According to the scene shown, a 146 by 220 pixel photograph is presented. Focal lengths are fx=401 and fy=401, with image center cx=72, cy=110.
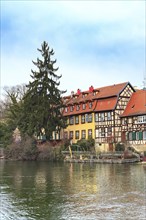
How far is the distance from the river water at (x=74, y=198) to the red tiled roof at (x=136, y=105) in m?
20.2

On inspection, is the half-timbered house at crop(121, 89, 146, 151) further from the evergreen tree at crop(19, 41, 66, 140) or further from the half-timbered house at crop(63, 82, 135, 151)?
the evergreen tree at crop(19, 41, 66, 140)

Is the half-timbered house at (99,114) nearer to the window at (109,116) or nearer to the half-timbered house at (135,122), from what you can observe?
the window at (109,116)

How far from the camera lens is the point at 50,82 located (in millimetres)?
55094

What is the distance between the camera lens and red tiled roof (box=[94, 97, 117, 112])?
51.9 metres

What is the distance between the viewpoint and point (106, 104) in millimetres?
53062

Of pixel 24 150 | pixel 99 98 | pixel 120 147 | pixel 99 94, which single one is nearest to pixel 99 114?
pixel 99 98

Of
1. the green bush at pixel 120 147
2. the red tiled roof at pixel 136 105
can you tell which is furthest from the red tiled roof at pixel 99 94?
the green bush at pixel 120 147

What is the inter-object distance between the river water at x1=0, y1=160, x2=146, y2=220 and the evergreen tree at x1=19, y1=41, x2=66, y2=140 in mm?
23126

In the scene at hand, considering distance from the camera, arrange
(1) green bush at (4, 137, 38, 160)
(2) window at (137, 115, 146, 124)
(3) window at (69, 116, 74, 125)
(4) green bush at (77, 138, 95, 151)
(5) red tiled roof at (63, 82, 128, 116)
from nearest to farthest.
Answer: (2) window at (137, 115, 146, 124)
(4) green bush at (77, 138, 95, 151)
(5) red tiled roof at (63, 82, 128, 116)
(1) green bush at (4, 137, 38, 160)
(3) window at (69, 116, 74, 125)

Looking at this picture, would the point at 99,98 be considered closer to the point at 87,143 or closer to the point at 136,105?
the point at 136,105

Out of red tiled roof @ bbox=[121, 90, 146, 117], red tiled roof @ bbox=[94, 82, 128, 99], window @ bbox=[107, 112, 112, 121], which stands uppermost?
red tiled roof @ bbox=[94, 82, 128, 99]

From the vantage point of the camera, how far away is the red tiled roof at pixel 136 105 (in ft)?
161

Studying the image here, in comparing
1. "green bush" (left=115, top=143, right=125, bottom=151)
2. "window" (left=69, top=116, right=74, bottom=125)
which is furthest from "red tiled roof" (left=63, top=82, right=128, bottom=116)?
"green bush" (left=115, top=143, right=125, bottom=151)

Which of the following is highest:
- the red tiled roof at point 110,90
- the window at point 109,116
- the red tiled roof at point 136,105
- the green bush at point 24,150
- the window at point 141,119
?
the red tiled roof at point 110,90
